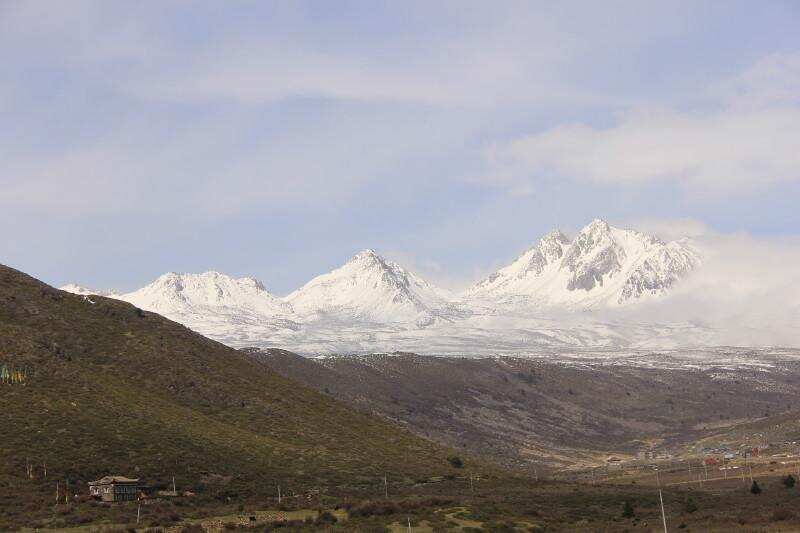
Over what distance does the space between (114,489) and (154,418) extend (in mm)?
23210

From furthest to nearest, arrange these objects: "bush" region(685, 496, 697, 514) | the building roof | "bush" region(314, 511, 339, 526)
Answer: the building roof, "bush" region(685, 496, 697, 514), "bush" region(314, 511, 339, 526)

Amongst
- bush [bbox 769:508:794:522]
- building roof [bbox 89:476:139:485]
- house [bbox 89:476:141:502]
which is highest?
building roof [bbox 89:476:139:485]

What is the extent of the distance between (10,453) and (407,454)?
1762 inches

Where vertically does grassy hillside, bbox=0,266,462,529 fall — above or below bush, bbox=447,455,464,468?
above

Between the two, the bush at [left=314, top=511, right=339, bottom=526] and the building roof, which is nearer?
the bush at [left=314, top=511, right=339, bottom=526]

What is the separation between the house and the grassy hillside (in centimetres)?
327

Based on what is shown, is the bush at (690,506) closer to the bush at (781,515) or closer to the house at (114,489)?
the bush at (781,515)

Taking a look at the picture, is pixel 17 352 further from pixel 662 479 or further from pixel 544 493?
pixel 662 479

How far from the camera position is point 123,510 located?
265 ft

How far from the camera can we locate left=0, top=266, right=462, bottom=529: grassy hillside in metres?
94.4

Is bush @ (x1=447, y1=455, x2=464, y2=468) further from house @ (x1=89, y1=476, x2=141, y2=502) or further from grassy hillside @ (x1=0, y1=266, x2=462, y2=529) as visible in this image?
house @ (x1=89, y1=476, x2=141, y2=502)

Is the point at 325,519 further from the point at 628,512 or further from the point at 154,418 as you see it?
the point at 154,418

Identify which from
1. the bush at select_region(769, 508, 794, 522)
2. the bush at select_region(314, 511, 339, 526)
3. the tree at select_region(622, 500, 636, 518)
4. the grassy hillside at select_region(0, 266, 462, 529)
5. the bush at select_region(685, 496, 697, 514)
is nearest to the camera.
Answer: the bush at select_region(314, 511, 339, 526)

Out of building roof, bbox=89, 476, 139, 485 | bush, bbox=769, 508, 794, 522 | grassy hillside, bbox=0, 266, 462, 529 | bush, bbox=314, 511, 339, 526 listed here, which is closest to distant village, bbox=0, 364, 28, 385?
grassy hillside, bbox=0, 266, 462, 529
